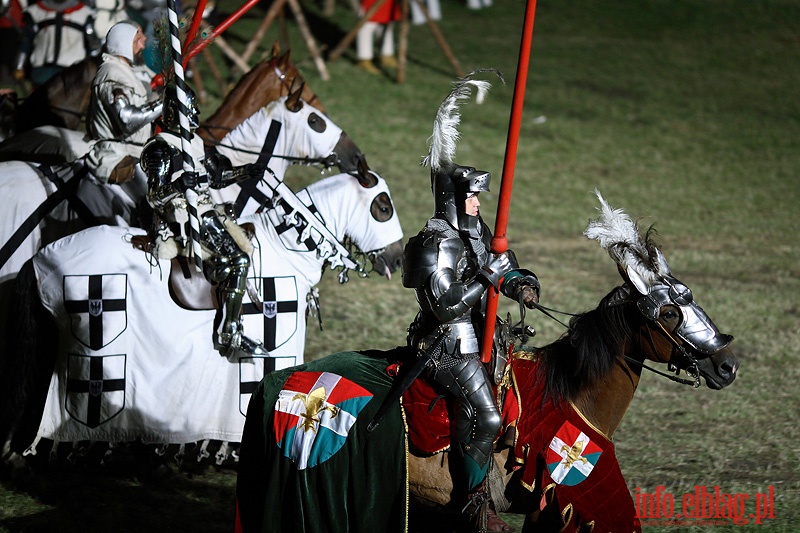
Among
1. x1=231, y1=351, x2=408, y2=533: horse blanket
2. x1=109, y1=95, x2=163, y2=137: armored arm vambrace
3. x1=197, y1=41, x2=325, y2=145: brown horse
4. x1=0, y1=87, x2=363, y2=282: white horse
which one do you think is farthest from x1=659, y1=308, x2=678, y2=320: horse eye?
x1=197, y1=41, x2=325, y2=145: brown horse

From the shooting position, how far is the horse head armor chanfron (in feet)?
12.8

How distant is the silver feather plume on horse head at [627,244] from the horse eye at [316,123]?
3.22m

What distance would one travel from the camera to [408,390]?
418 cm

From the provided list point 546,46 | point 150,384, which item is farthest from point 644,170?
point 150,384

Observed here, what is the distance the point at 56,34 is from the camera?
34.1 ft

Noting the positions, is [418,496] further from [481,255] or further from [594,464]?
[481,255]

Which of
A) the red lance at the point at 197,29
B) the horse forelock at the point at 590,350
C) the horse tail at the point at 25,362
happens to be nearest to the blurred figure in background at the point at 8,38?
the red lance at the point at 197,29

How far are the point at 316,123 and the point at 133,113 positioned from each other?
1372 mm

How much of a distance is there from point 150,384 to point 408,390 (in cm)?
191

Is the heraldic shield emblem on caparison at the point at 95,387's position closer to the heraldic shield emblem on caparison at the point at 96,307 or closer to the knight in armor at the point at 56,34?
the heraldic shield emblem on caparison at the point at 96,307

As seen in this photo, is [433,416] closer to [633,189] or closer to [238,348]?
[238,348]

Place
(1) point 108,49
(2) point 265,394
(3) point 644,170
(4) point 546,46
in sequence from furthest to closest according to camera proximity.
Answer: (4) point 546,46 < (3) point 644,170 < (1) point 108,49 < (2) point 265,394

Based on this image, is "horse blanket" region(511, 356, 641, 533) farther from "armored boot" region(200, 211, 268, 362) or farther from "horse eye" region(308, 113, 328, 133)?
"horse eye" region(308, 113, 328, 133)

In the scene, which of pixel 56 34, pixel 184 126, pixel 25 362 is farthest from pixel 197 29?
pixel 56 34
